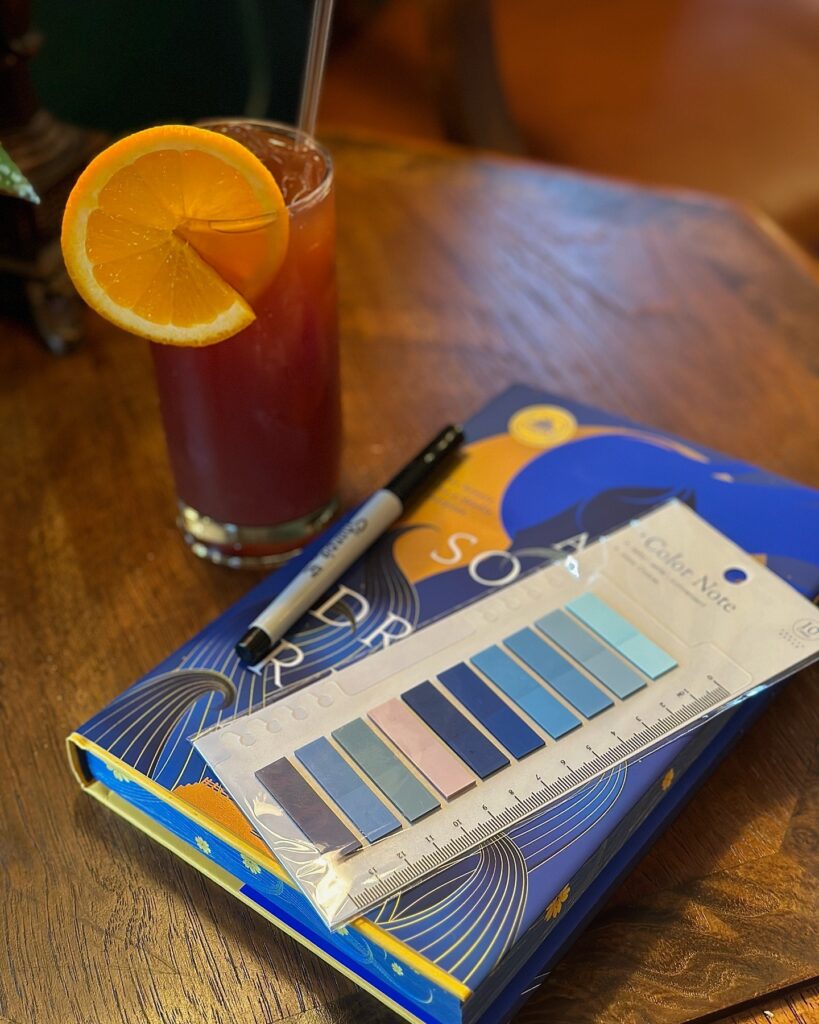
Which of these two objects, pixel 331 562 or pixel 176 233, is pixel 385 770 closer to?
pixel 331 562

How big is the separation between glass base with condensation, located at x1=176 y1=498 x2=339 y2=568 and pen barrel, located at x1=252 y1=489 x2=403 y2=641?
0.04 m

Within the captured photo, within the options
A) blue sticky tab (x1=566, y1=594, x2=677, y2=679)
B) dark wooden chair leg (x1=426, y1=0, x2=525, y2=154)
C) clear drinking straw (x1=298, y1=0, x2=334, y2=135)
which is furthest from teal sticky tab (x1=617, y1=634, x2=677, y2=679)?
dark wooden chair leg (x1=426, y1=0, x2=525, y2=154)

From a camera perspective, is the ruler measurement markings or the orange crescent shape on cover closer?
the ruler measurement markings

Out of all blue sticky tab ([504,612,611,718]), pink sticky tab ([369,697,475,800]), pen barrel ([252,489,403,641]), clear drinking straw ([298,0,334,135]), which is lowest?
pen barrel ([252,489,403,641])

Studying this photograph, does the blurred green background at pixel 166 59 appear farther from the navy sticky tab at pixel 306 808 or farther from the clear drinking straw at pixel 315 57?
the navy sticky tab at pixel 306 808

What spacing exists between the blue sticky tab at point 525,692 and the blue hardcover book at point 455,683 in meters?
0.03

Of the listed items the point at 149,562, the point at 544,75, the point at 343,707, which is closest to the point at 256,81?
the point at 544,75

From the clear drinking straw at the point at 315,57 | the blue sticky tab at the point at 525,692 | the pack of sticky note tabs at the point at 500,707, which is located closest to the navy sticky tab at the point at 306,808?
the pack of sticky note tabs at the point at 500,707

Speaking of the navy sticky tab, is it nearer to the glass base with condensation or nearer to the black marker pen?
the black marker pen

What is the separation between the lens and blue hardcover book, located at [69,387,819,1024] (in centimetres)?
43

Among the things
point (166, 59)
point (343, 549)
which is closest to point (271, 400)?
Result: point (343, 549)

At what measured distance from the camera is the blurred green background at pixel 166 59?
3.99 feet

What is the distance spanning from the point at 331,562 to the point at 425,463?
97mm

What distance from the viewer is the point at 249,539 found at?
2.10 ft
